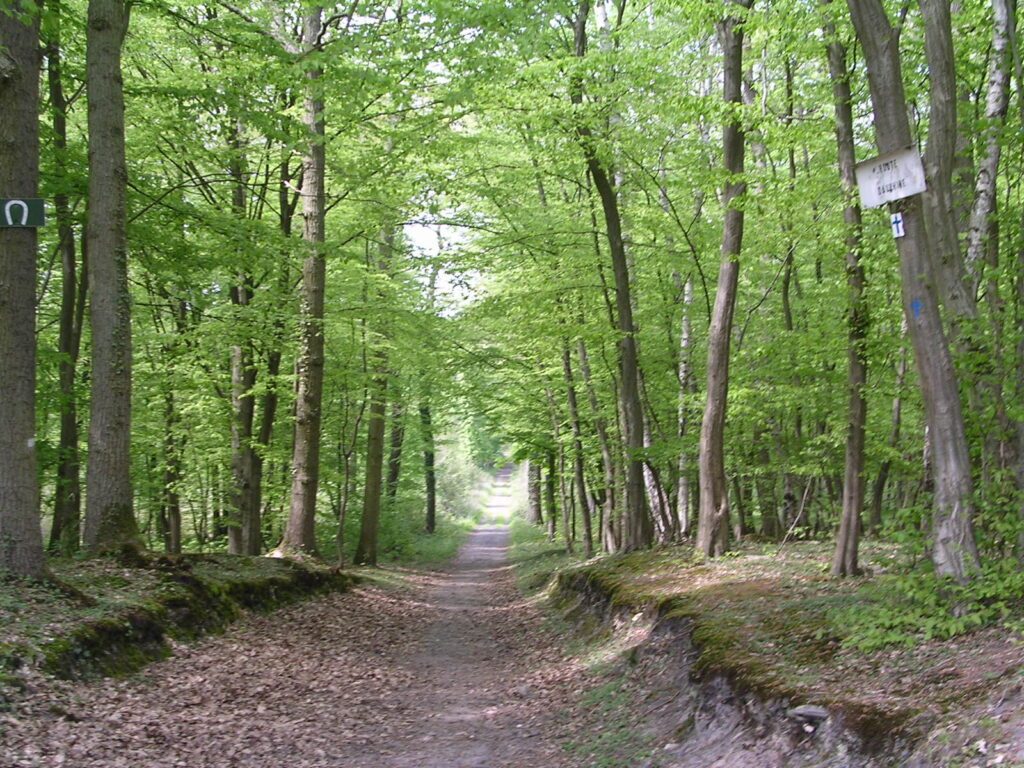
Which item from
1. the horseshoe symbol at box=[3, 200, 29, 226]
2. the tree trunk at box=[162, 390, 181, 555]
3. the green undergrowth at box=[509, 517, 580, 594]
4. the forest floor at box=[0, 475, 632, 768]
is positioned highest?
the horseshoe symbol at box=[3, 200, 29, 226]

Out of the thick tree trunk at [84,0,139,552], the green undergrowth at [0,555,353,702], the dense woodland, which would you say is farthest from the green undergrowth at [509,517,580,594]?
the thick tree trunk at [84,0,139,552]

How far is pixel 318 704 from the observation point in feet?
25.8

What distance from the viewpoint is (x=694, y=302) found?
17094mm

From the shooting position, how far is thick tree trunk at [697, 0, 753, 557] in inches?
462

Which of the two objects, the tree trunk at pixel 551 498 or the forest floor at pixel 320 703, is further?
the tree trunk at pixel 551 498

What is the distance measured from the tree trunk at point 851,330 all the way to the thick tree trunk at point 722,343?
7.71ft

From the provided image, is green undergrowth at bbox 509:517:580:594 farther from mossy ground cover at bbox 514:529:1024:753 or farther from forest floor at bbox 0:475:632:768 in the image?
mossy ground cover at bbox 514:529:1024:753

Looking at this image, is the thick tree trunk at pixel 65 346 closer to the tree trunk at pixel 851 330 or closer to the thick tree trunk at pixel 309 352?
the thick tree trunk at pixel 309 352

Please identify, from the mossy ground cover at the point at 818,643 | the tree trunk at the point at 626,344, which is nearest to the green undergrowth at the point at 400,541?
the tree trunk at the point at 626,344

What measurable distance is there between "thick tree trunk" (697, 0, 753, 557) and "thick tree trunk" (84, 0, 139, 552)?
25.0 ft

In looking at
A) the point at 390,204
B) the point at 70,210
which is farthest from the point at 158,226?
the point at 390,204

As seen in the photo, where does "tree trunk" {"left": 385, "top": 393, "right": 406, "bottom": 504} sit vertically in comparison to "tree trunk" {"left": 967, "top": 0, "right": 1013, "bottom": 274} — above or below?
below

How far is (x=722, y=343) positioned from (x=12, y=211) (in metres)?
8.71

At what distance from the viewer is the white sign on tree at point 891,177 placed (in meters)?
5.96
